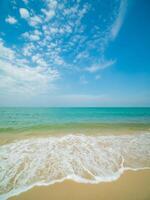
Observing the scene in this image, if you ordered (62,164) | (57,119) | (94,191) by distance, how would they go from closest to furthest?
1. (94,191)
2. (62,164)
3. (57,119)

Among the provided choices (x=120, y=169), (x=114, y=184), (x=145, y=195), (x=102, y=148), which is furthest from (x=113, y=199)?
(x=102, y=148)

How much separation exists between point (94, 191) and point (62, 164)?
83.1 inches

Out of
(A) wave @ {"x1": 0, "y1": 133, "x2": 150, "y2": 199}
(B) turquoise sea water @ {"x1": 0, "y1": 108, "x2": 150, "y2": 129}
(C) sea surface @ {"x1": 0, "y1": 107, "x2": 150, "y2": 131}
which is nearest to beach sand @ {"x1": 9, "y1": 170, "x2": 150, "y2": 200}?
(A) wave @ {"x1": 0, "y1": 133, "x2": 150, "y2": 199}

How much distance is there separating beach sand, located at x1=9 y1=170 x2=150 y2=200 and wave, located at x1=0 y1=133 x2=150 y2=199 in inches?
9.9

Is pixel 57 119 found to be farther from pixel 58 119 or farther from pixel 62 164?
pixel 62 164

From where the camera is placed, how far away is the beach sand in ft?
10.5

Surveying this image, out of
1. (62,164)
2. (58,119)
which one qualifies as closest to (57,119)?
(58,119)

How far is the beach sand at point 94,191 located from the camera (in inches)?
125

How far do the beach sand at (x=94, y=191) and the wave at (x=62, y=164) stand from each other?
0.83ft

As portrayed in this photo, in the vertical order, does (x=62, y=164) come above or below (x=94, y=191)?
below

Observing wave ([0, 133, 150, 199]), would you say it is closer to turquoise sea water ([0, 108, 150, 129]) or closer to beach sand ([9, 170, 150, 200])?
beach sand ([9, 170, 150, 200])

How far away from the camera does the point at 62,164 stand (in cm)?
513

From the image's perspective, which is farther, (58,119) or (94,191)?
(58,119)

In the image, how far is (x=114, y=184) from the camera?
3.69 metres
